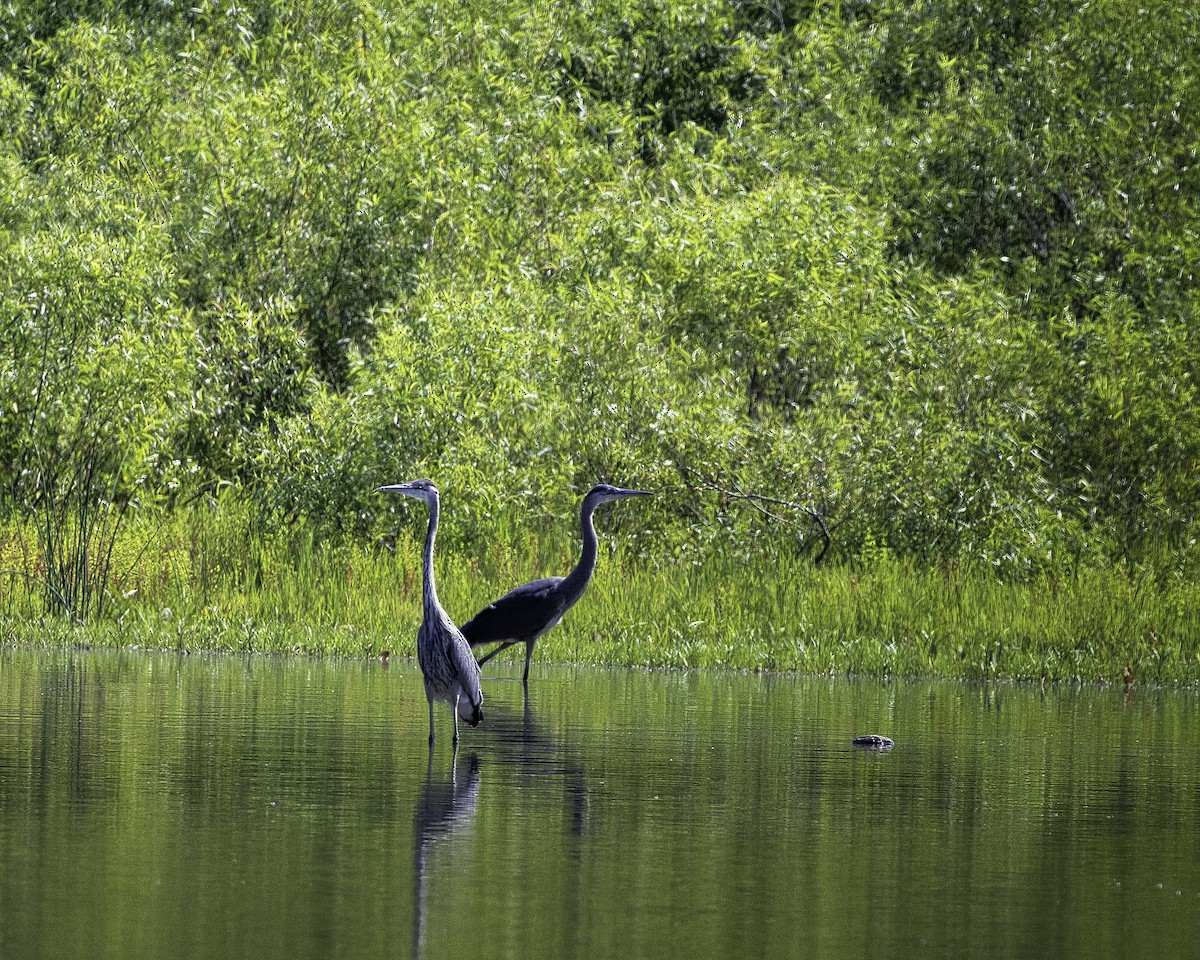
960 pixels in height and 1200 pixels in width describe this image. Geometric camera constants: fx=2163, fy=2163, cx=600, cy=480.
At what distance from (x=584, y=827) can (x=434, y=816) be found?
2.26ft

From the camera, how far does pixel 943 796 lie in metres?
11.0

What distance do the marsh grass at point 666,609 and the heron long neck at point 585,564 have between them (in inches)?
38.6

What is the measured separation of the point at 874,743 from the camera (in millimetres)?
12938

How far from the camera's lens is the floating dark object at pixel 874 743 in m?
12.9

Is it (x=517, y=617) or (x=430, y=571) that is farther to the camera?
(x=517, y=617)

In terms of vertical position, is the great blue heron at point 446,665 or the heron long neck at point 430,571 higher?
the heron long neck at point 430,571

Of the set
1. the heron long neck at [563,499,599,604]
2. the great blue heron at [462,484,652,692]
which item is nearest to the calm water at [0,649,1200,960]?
the great blue heron at [462,484,652,692]

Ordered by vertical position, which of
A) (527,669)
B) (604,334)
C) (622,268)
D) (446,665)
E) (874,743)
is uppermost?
(622,268)

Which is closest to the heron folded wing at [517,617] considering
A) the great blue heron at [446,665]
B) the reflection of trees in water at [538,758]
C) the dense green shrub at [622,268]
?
the reflection of trees in water at [538,758]

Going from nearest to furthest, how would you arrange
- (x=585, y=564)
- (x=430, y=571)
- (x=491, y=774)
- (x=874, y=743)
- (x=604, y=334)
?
(x=491, y=774)
(x=874, y=743)
(x=430, y=571)
(x=585, y=564)
(x=604, y=334)

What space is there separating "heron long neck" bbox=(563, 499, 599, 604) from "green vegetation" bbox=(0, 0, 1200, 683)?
100 cm

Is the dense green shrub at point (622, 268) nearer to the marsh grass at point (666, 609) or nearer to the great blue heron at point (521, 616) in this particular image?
the marsh grass at point (666, 609)

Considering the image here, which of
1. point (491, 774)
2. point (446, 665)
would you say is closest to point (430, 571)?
point (446, 665)

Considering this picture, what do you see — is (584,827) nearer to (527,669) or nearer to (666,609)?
(527,669)
